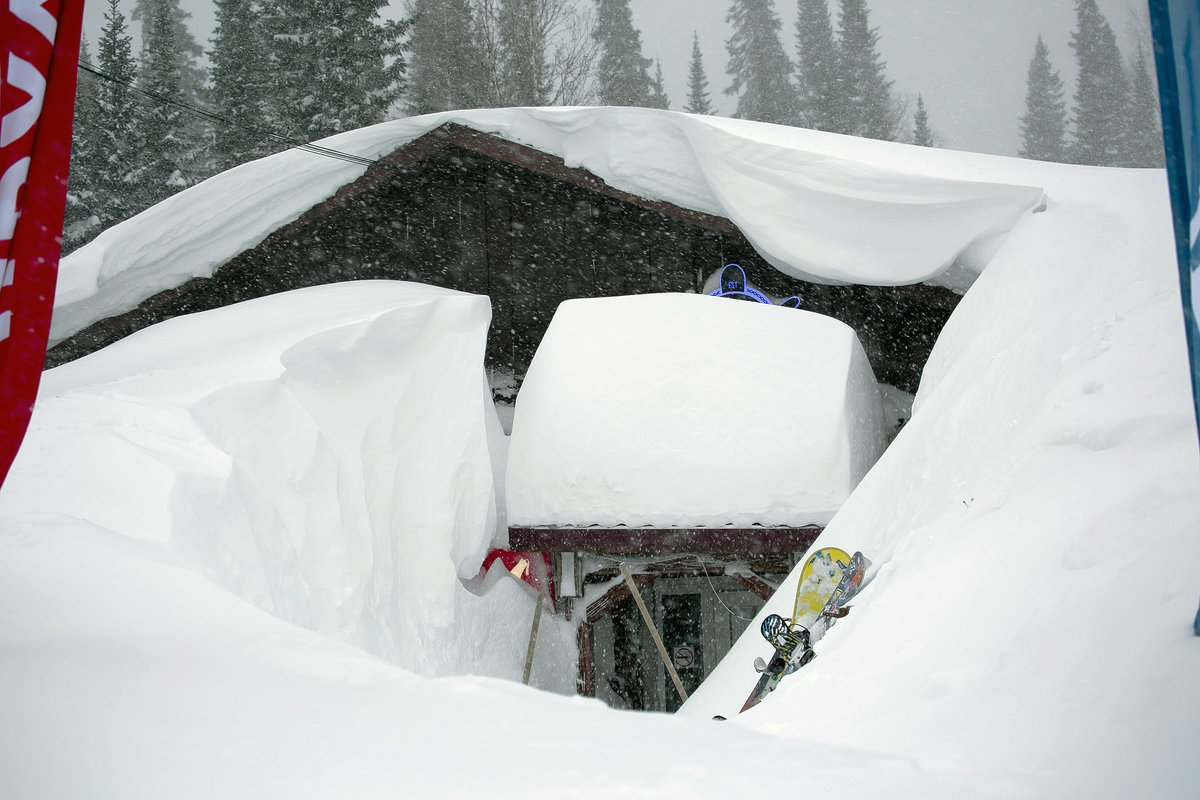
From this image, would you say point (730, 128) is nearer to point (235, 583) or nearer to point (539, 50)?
point (235, 583)

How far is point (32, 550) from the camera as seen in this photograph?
113 inches

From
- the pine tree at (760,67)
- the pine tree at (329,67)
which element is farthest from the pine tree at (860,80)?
the pine tree at (329,67)

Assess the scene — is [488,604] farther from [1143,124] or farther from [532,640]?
[1143,124]

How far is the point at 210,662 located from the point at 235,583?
5.63 feet

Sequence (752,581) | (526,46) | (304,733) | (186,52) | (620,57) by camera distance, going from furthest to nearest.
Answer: (186,52) → (620,57) → (526,46) → (752,581) → (304,733)

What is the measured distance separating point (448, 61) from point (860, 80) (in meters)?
16.1

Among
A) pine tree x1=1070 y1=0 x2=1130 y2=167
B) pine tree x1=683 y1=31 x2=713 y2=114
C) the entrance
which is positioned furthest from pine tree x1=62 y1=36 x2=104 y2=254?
pine tree x1=1070 y1=0 x2=1130 y2=167

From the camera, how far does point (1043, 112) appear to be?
1565 inches

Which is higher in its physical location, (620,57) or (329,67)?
(620,57)

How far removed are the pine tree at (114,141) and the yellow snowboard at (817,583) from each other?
694 inches

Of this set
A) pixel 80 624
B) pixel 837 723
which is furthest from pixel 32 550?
pixel 837 723

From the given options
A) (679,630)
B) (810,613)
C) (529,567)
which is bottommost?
(679,630)

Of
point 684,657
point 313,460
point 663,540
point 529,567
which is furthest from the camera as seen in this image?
point 684,657

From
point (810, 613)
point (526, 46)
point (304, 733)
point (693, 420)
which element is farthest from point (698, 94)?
point (304, 733)
